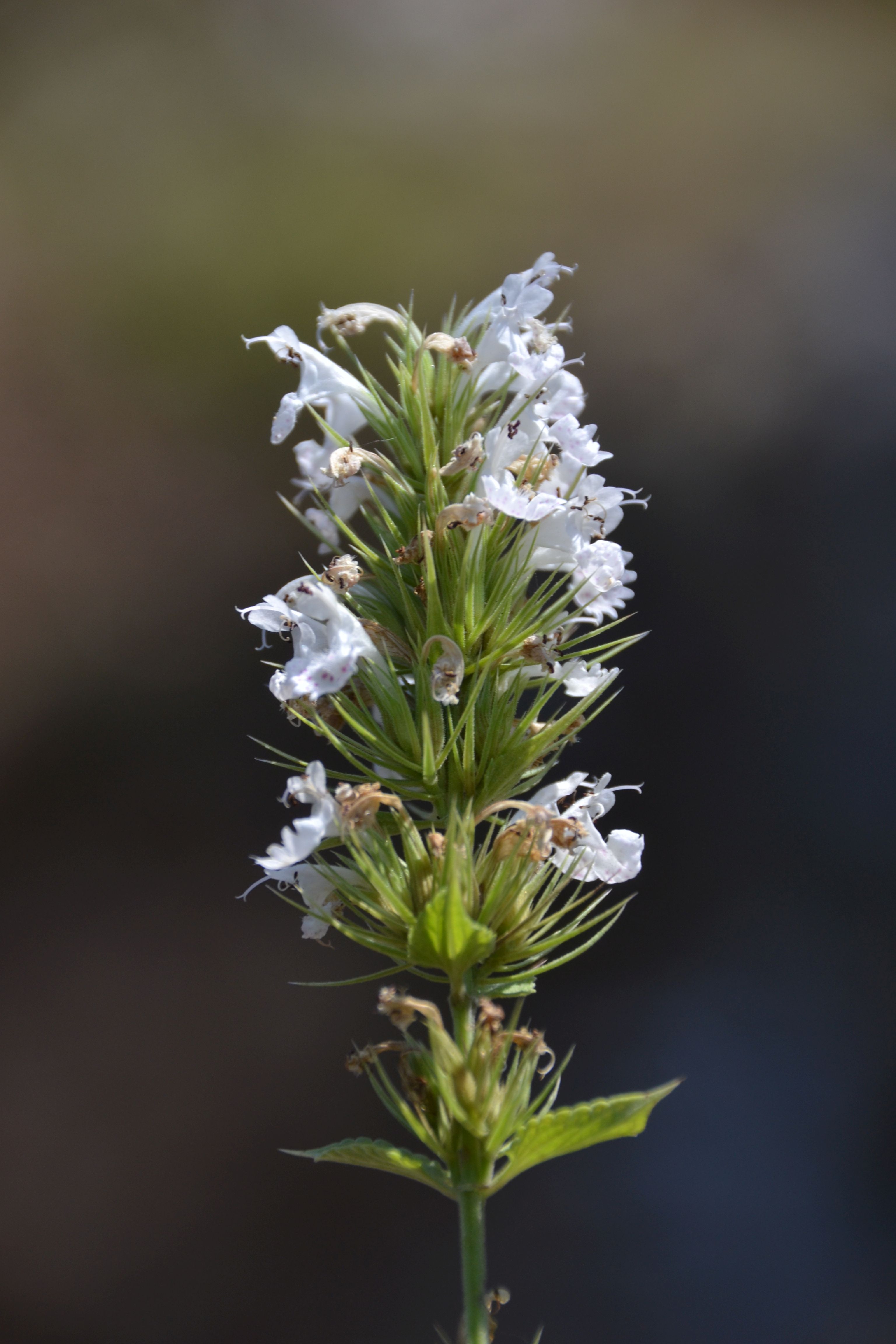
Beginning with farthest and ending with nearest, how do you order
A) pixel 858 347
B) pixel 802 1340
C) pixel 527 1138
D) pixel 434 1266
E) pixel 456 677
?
1. pixel 858 347
2. pixel 434 1266
3. pixel 802 1340
4. pixel 456 677
5. pixel 527 1138

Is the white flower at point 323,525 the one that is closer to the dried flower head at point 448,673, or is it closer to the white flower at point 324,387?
the white flower at point 324,387

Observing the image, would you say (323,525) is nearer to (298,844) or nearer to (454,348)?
(454,348)

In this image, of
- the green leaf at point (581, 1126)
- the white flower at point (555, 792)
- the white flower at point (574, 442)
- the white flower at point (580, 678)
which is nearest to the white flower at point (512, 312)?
the white flower at point (574, 442)

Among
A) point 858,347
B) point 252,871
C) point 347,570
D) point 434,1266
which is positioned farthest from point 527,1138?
point 858,347

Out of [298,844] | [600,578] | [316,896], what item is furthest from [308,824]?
[600,578]

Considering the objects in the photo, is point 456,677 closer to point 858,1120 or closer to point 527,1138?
point 527,1138

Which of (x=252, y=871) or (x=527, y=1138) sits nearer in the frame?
(x=527, y=1138)
